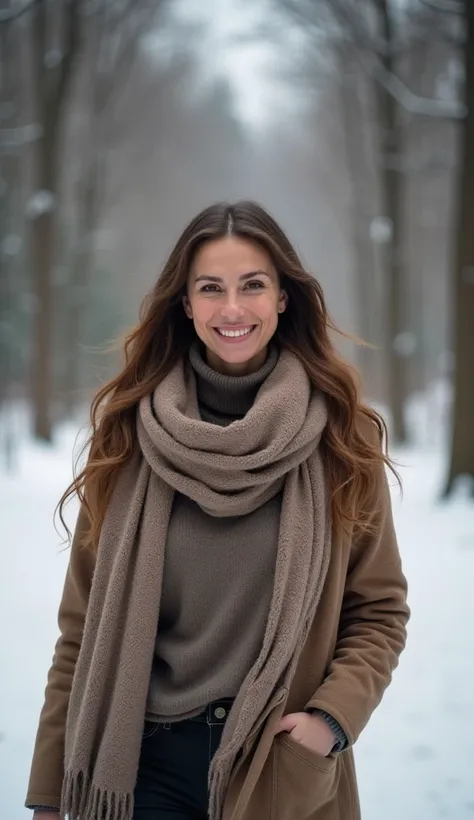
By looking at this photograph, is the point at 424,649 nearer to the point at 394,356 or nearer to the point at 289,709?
the point at 289,709

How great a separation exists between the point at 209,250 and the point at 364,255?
1701cm

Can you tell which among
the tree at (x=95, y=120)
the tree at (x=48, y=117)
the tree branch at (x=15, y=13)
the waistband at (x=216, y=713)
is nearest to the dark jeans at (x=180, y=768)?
the waistband at (x=216, y=713)

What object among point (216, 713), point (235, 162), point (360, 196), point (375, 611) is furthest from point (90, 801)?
point (235, 162)

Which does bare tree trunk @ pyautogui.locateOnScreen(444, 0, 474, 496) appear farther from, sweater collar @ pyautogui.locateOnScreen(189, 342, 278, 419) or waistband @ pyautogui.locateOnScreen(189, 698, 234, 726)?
waistband @ pyautogui.locateOnScreen(189, 698, 234, 726)

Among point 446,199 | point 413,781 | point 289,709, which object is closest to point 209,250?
point 289,709

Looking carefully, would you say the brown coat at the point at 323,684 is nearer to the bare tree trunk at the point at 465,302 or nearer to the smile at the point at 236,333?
the smile at the point at 236,333

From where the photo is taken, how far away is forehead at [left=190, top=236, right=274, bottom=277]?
1.89 m

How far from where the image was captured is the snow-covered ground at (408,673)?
3.07 m

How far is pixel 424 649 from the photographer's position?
14.4 feet

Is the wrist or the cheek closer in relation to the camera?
the wrist

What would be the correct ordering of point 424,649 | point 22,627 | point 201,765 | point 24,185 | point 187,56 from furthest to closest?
1. point 24,185
2. point 187,56
3. point 22,627
4. point 424,649
5. point 201,765

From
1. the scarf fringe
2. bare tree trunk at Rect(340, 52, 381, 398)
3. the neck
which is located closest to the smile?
the neck

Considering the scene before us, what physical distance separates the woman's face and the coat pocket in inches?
34.0

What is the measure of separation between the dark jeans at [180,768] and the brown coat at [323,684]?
0.10m
